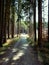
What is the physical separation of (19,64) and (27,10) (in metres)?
20.5

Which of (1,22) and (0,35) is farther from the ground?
(1,22)

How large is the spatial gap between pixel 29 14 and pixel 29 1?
415 cm

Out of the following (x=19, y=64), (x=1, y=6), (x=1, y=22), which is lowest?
(x=19, y=64)


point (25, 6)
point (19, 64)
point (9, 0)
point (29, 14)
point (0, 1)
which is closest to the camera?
point (19, 64)

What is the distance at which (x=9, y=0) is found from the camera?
26.3 m

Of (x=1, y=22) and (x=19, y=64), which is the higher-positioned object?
(x=1, y=22)

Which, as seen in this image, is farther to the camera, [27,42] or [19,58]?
[27,42]

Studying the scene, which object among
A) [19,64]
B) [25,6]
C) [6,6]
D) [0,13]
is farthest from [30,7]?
[19,64]

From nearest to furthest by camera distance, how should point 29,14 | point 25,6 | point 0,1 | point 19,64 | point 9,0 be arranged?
point 19,64
point 0,1
point 9,0
point 25,6
point 29,14

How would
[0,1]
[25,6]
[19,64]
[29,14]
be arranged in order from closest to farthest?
[19,64], [0,1], [25,6], [29,14]

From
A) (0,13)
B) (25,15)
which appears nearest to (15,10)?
(25,15)

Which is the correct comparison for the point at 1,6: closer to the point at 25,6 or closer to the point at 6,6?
the point at 6,6

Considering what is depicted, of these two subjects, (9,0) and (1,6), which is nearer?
(1,6)

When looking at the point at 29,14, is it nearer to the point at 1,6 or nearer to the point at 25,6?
the point at 25,6
